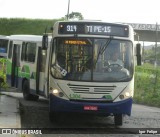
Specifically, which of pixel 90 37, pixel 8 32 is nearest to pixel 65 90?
pixel 90 37

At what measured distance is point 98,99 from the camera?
12.1 metres

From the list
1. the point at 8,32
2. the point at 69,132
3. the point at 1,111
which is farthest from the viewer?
the point at 8,32

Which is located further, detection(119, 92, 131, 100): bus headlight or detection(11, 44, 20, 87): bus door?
detection(11, 44, 20, 87): bus door

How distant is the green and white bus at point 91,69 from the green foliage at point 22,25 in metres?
51.0

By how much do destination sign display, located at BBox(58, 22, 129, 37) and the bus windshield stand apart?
203 millimetres

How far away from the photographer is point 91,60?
12367 millimetres

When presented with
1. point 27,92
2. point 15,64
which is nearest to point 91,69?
point 27,92

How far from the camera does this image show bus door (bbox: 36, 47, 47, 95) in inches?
639

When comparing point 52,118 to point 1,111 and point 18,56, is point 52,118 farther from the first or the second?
point 18,56

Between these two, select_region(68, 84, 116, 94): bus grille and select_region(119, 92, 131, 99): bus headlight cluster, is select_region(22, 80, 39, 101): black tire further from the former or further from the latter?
select_region(119, 92, 131, 99): bus headlight cluster

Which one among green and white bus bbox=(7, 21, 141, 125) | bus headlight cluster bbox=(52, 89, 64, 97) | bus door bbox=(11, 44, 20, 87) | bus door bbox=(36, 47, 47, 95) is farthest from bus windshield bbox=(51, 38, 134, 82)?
bus door bbox=(11, 44, 20, 87)

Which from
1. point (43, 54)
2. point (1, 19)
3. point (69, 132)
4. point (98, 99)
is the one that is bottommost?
point (69, 132)

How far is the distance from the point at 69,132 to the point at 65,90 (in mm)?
1193

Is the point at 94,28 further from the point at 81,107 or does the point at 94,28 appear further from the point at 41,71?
the point at 41,71
